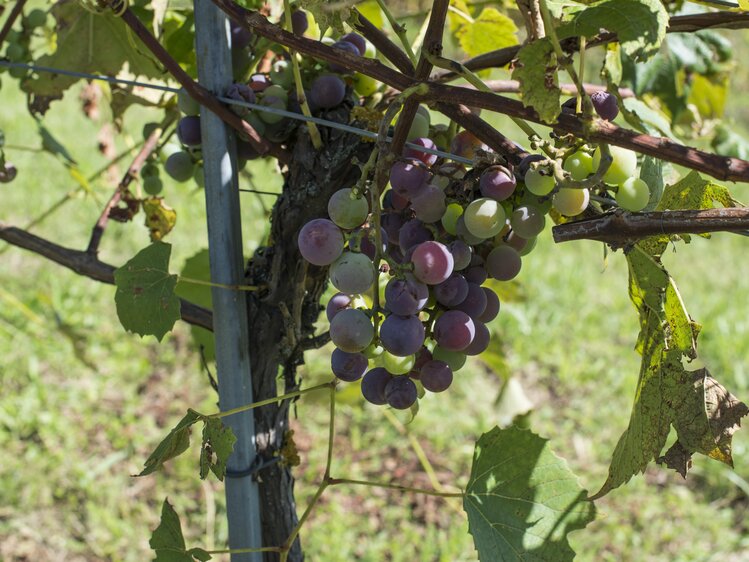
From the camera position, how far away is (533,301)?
3047 millimetres

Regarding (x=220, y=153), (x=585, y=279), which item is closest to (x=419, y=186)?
(x=220, y=153)

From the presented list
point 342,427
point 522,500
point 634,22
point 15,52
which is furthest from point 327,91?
point 342,427

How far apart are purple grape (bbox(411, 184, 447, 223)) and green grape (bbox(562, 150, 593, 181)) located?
117 millimetres

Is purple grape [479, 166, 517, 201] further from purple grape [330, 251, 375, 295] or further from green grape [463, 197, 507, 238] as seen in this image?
purple grape [330, 251, 375, 295]

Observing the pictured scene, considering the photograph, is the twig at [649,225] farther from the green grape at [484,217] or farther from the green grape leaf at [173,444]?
the green grape leaf at [173,444]

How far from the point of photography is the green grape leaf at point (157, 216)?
1.11 meters

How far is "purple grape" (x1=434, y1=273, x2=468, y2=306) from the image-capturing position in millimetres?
706

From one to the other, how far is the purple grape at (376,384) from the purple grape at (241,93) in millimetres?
328

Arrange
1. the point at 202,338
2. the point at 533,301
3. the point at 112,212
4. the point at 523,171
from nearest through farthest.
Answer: the point at 523,171 < the point at 112,212 < the point at 202,338 < the point at 533,301

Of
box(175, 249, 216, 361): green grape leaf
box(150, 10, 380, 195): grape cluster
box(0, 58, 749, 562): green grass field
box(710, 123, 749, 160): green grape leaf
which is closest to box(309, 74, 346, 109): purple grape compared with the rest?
box(150, 10, 380, 195): grape cluster

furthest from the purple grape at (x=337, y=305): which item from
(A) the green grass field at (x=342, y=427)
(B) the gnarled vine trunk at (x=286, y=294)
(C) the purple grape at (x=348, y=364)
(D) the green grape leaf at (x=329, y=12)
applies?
(A) the green grass field at (x=342, y=427)

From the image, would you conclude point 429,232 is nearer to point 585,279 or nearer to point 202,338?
point 202,338

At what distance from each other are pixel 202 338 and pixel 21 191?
2.46 metres

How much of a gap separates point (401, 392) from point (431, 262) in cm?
14
